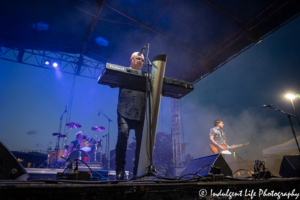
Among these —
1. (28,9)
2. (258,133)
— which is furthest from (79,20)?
(258,133)

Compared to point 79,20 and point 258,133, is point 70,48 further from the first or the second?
point 258,133

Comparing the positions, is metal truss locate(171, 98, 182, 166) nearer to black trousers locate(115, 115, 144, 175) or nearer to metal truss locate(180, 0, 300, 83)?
metal truss locate(180, 0, 300, 83)

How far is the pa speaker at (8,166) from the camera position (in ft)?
3.66

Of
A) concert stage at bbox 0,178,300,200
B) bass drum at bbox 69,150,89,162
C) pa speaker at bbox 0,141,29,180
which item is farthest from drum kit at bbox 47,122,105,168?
concert stage at bbox 0,178,300,200

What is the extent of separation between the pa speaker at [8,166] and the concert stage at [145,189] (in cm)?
54

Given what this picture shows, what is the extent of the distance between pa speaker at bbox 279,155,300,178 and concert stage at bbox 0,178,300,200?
48 centimetres

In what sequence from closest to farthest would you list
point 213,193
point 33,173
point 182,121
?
point 213,193 < point 33,173 < point 182,121

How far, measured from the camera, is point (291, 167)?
173 centimetres

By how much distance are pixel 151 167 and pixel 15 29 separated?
27.5 feet

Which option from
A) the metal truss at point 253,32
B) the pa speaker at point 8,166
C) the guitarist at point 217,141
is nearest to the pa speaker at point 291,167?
the pa speaker at point 8,166

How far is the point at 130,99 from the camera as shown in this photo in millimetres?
1991

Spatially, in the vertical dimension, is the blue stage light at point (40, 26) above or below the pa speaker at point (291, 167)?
above

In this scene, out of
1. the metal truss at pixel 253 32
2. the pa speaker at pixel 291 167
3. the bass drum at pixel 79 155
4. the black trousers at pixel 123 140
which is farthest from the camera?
the bass drum at pixel 79 155

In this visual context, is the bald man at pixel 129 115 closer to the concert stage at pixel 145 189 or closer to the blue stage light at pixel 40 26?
the concert stage at pixel 145 189
